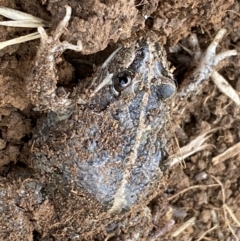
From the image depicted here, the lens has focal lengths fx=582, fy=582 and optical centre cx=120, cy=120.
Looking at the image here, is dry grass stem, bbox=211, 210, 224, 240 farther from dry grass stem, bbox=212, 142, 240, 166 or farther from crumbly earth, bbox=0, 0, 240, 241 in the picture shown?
dry grass stem, bbox=212, 142, 240, 166

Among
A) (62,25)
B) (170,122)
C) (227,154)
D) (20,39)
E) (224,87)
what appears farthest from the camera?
(227,154)

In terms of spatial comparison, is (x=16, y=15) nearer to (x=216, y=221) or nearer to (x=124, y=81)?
(x=124, y=81)

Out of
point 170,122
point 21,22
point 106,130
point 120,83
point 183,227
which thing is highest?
point 21,22

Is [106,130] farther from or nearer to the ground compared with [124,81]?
nearer to the ground

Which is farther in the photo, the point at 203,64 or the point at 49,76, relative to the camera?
the point at 203,64

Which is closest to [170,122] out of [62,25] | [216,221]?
Answer: [62,25]

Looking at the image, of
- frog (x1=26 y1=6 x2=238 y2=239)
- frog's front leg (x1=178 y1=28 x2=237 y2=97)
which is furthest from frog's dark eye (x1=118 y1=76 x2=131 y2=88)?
frog's front leg (x1=178 y1=28 x2=237 y2=97)

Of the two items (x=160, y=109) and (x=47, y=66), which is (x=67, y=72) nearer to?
(x=47, y=66)

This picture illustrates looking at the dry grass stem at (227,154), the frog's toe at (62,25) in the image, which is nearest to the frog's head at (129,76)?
the frog's toe at (62,25)
